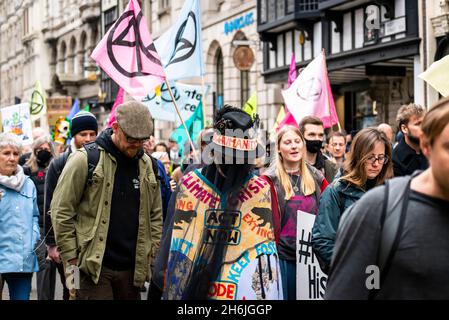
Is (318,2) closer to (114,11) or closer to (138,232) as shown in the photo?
(138,232)

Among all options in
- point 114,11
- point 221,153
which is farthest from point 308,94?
point 114,11

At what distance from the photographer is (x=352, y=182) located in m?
5.32

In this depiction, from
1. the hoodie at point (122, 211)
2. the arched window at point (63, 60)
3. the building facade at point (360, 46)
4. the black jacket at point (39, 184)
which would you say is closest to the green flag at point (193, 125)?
the building facade at point (360, 46)

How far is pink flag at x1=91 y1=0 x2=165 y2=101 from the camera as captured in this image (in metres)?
9.80

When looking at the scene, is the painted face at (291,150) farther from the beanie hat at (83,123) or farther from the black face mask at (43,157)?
the black face mask at (43,157)

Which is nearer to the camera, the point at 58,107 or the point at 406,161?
the point at 406,161

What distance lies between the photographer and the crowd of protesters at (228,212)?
2.83 metres

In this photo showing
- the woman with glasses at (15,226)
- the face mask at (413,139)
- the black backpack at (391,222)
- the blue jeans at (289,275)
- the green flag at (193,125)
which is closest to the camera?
the black backpack at (391,222)

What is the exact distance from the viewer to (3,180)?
278 inches

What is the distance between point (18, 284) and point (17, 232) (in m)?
0.41

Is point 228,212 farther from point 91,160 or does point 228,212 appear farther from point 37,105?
point 37,105

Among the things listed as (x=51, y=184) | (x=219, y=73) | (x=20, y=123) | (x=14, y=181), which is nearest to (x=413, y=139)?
(x=51, y=184)

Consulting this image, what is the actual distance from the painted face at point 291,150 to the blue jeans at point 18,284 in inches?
87.5

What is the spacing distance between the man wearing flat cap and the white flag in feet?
20.6
